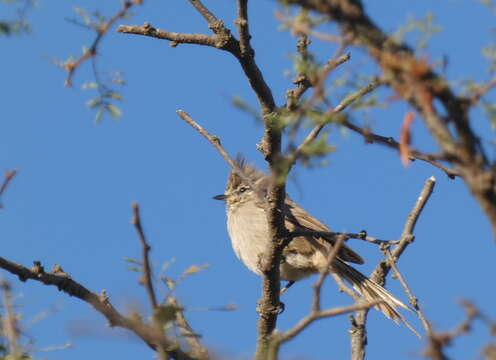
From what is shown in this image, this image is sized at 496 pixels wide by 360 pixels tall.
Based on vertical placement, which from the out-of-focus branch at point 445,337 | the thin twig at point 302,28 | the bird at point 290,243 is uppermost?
the bird at point 290,243

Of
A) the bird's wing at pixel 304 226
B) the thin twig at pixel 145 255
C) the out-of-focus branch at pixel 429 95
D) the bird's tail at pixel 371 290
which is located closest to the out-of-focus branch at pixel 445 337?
the out-of-focus branch at pixel 429 95

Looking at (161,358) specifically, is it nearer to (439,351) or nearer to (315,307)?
(315,307)

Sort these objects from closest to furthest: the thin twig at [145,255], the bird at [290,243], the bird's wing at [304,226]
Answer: the thin twig at [145,255], the bird at [290,243], the bird's wing at [304,226]

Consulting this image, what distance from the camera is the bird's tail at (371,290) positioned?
7262 mm

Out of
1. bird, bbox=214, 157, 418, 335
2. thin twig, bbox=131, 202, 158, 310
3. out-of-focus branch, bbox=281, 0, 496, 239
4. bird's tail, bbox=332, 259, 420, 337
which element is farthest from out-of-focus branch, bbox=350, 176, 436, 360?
out-of-focus branch, bbox=281, 0, 496, 239

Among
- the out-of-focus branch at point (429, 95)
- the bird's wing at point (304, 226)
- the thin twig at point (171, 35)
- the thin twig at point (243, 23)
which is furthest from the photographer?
the bird's wing at point (304, 226)

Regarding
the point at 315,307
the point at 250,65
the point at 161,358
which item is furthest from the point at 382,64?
the point at 250,65

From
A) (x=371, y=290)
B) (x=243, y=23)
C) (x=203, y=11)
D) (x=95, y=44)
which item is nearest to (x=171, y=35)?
(x=203, y=11)

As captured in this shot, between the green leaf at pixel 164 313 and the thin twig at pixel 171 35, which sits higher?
the thin twig at pixel 171 35

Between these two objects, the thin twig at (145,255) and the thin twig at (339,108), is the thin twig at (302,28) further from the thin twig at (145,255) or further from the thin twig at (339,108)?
the thin twig at (145,255)

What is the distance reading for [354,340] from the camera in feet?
19.1

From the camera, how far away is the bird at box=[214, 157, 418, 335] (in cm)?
793

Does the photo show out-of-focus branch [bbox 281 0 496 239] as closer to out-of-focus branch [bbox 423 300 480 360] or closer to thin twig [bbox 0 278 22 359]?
out-of-focus branch [bbox 423 300 480 360]

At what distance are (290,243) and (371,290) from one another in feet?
3.39
